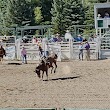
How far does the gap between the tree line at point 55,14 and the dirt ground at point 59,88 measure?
92.7 feet

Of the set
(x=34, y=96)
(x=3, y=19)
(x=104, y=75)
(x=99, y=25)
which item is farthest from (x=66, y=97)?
(x=3, y=19)

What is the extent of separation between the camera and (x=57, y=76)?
18375 millimetres

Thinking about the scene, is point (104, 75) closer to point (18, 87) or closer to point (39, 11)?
point (18, 87)

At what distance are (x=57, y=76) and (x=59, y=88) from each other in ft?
11.7

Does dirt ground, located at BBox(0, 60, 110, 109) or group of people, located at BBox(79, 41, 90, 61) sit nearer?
dirt ground, located at BBox(0, 60, 110, 109)

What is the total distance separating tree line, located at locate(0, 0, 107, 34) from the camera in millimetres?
50031

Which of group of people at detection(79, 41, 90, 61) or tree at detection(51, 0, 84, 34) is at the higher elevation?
tree at detection(51, 0, 84, 34)

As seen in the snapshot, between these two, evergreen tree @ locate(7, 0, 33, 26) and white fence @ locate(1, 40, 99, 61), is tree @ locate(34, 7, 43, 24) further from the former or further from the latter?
white fence @ locate(1, 40, 99, 61)

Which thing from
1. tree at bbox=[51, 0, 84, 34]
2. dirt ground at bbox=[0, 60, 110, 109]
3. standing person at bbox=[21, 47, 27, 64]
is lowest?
dirt ground at bbox=[0, 60, 110, 109]

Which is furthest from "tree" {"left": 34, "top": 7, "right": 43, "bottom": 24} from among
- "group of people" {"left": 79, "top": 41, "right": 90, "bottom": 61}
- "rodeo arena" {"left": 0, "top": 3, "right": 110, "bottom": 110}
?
"group of people" {"left": 79, "top": 41, "right": 90, "bottom": 61}

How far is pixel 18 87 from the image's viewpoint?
15227mm

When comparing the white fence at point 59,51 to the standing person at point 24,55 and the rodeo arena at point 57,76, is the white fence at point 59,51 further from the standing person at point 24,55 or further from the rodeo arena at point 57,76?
the standing person at point 24,55

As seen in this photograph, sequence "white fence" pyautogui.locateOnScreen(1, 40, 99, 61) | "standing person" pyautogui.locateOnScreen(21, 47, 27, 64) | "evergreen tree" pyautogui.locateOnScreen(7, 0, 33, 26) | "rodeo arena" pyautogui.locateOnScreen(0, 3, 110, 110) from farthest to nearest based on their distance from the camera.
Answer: "evergreen tree" pyautogui.locateOnScreen(7, 0, 33, 26)
"white fence" pyautogui.locateOnScreen(1, 40, 99, 61)
"standing person" pyautogui.locateOnScreen(21, 47, 27, 64)
"rodeo arena" pyautogui.locateOnScreen(0, 3, 110, 110)

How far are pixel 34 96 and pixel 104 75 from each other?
614 centimetres
